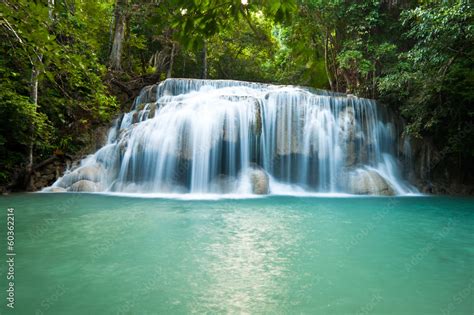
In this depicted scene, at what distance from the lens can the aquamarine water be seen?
8.91 feet

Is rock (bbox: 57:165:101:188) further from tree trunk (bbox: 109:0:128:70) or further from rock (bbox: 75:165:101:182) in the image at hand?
tree trunk (bbox: 109:0:128:70)

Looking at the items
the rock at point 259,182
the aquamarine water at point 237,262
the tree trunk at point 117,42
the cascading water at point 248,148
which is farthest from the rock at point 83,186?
the tree trunk at point 117,42

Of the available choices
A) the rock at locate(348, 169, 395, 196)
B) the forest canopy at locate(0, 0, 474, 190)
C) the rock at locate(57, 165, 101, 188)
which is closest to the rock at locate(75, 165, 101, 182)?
the rock at locate(57, 165, 101, 188)

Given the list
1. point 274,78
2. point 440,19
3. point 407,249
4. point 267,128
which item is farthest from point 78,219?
point 274,78

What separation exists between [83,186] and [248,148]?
16.2 feet

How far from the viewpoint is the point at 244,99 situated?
1209 cm

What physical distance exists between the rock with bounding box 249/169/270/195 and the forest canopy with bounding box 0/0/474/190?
12.0ft

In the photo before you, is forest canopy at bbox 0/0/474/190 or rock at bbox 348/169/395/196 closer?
forest canopy at bbox 0/0/474/190

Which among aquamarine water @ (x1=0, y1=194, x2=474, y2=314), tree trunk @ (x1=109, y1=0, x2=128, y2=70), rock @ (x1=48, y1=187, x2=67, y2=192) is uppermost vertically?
tree trunk @ (x1=109, y1=0, x2=128, y2=70)

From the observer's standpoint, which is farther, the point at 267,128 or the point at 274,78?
the point at 274,78

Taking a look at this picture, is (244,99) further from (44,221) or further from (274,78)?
(274,78)

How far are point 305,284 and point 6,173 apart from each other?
30.2 feet

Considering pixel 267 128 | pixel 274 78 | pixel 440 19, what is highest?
pixel 274 78

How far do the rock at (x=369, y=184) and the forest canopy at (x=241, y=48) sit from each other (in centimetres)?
172
